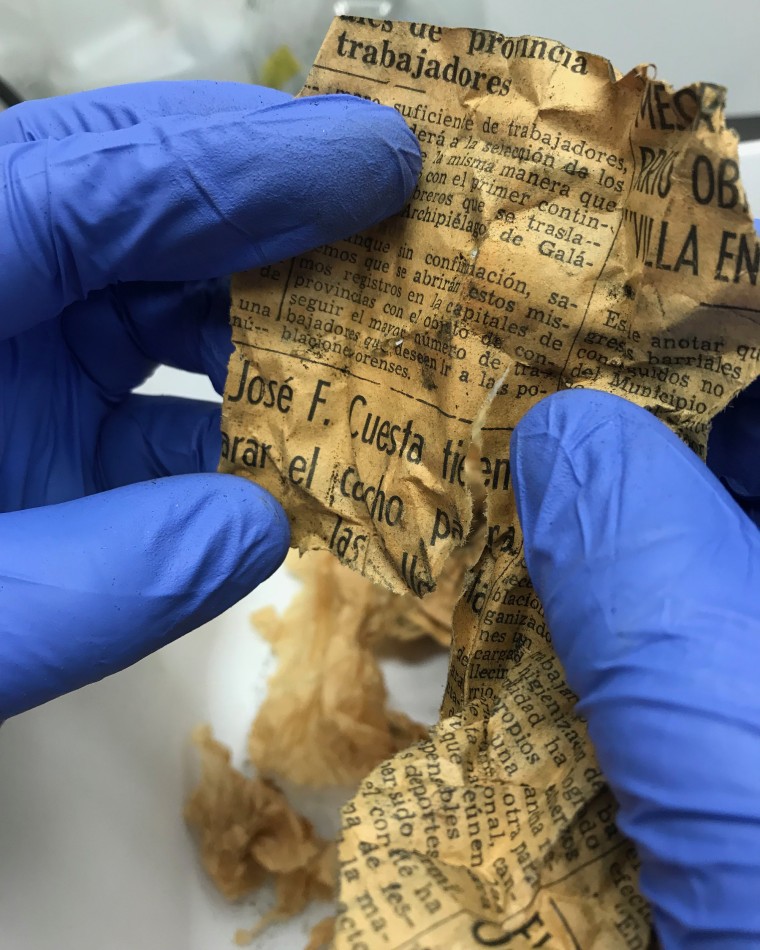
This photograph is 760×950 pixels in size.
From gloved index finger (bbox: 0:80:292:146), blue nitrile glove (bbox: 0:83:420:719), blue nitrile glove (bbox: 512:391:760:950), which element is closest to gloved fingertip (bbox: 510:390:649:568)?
blue nitrile glove (bbox: 512:391:760:950)

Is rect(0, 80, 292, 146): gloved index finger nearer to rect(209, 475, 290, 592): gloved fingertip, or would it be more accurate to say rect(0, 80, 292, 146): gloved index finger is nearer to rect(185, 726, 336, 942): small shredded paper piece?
rect(209, 475, 290, 592): gloved fingertip

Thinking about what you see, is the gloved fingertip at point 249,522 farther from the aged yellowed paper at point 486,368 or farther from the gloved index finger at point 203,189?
the gloved index finger at point 203,189

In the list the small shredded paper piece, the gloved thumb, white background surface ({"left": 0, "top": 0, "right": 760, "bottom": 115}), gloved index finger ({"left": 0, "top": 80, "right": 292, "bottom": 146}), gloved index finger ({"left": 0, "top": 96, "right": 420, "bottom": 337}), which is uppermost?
white background surface ({"left": 0, "top": 0, "right": 760, "bottom": 115})

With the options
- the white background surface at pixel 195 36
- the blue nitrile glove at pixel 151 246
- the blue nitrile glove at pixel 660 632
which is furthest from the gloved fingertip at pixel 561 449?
the white background surface at pixel 195 36

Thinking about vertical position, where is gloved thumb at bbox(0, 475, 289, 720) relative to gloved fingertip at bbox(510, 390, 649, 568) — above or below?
below

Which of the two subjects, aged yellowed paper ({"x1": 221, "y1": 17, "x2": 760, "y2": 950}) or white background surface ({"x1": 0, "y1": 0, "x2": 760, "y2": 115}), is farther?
white background surface ({"x1": 0, "y1": 0, "x2": 760, "y2": 115})

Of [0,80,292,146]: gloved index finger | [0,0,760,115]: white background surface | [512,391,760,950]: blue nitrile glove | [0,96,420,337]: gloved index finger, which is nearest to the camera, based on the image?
[512,391,760,950]: blue nitrile glove

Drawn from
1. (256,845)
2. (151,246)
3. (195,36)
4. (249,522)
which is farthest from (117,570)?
(195,36)

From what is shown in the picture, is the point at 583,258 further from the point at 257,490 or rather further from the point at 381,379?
the point at 257,490

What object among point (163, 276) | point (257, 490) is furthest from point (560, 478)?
point (163, 276)
